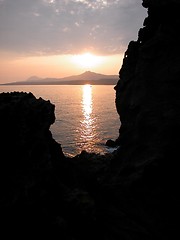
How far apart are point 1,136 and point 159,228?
12418 millimetres

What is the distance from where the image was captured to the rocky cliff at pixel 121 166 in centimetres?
1597

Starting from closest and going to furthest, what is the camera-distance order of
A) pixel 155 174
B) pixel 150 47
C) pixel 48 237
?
pixel 48 237 < pixel 155 174 < pixel 150 47

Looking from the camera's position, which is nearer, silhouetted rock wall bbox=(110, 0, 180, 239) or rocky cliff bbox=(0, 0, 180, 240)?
rocky cliff bbox=(0, 0, 180, 240)

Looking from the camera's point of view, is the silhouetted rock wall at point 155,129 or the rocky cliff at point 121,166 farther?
the silhouetted rock wall at point 155,129

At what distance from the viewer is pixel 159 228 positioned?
19906 millimetres

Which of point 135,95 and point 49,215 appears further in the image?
point 135,95

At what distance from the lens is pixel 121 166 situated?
95.2ft

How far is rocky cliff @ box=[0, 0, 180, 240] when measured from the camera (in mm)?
15969

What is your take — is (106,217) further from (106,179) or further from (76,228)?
(106,179)

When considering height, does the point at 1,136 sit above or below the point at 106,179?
above

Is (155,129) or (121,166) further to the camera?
(121,166)

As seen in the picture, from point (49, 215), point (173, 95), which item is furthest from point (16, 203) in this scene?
point (173, 95)

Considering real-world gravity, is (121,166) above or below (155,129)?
below

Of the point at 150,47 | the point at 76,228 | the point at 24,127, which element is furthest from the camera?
the point at 150,47
